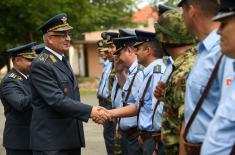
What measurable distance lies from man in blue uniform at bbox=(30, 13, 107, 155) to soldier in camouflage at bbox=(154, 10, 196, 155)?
1290 mm

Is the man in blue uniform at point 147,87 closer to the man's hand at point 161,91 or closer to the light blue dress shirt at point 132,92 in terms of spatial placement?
the light blue dress shirt at point 132,92

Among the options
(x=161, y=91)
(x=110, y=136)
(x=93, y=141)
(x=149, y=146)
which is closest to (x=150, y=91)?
(x=149, y=146)

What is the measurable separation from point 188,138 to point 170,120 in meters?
0.61

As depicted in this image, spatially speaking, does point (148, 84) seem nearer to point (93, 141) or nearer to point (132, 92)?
point (132, 92)

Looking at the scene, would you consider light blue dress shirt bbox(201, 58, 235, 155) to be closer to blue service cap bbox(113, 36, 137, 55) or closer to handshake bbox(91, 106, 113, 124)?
handshake bbox(91, 106, 113, 124)

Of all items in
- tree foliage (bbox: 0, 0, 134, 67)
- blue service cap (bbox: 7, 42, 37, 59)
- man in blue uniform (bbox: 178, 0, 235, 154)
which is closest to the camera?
man in blue uniform (bbox: 178, 0, 235, 154)

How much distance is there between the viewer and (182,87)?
3.49 metres

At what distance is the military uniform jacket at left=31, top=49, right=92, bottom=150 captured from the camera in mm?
5059

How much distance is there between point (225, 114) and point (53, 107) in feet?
9.78

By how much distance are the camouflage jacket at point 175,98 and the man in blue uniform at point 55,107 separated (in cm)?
162

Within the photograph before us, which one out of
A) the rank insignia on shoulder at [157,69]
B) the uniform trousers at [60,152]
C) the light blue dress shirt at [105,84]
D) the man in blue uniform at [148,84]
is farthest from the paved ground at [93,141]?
the rank insignia on shoulder at [157,69]

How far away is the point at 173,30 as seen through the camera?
3887mm

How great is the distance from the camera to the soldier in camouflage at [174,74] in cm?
354

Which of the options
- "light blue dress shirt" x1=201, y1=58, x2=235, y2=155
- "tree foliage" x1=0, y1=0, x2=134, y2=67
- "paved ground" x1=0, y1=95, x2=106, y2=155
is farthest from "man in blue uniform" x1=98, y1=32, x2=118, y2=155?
"tree foliage" x1=0, y1=0, x2=134, y2=67
